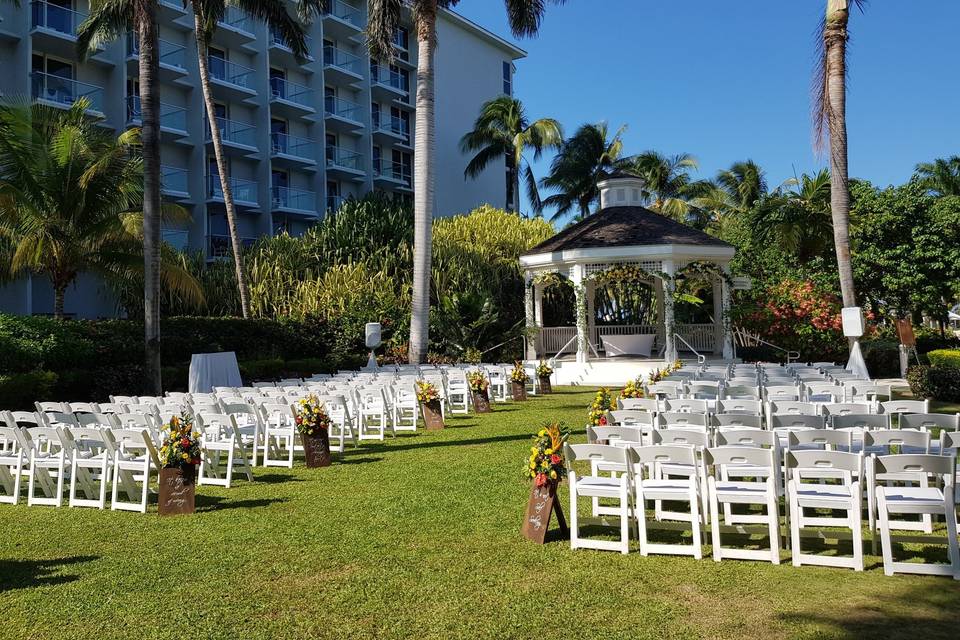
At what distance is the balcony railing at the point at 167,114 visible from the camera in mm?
30250

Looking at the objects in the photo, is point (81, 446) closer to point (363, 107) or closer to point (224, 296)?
point (224, 296)

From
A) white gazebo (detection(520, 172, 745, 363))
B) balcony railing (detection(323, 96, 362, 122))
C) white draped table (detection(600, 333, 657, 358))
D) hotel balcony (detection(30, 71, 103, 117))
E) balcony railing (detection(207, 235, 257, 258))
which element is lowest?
white draped table (detection(600, 333, 657, 358))

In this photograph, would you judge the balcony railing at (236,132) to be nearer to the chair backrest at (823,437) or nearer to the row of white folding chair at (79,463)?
the row of white folding chair at (79,463)

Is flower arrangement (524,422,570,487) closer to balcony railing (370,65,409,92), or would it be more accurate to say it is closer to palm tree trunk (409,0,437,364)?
palm tree trunk (409,0,437,364)

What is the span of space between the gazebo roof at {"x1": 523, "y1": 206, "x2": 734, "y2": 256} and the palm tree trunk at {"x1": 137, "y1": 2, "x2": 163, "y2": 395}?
12578 mm

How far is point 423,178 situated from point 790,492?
55.7ft

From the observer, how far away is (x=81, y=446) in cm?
845

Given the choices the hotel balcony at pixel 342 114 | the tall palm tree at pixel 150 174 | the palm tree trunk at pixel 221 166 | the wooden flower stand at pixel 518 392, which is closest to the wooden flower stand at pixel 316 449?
the tall palm tree at pixel 150 174

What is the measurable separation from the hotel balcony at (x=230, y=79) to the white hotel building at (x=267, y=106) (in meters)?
0.07

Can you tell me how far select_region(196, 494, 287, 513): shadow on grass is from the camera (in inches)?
295

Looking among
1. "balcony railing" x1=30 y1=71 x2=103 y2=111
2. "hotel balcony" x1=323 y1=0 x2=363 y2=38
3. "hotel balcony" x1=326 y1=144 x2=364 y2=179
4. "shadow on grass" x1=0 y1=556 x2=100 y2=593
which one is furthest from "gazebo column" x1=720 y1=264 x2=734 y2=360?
"hotel balcony" x1=323 y1=0 x2=363 y2=38

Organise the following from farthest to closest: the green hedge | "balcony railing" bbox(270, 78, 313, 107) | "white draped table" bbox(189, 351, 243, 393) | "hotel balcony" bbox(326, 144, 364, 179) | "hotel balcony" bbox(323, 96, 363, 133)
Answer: "hotel balcony" bbox(323, 96, 363, 133), "hotel balcony" bbox(326, 144, 364, 179), "balcony railing" bbox(270, 78, 313, 107), "white draped table" bbox(189, 351, 243, 393), the green hedge

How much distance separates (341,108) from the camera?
135 feet

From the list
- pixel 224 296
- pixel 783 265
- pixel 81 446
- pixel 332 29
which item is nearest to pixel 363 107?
pixel 332 29
